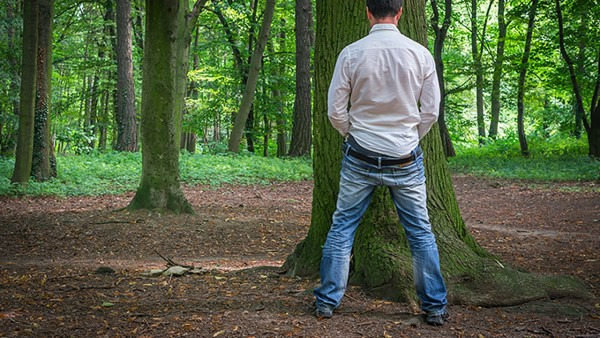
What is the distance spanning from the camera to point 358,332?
351cm

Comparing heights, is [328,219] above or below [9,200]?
above

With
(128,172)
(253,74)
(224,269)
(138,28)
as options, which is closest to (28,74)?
(128,172)

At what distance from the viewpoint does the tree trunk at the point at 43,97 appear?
13070 millimetres

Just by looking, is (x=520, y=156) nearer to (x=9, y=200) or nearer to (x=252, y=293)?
(x=9, y=200)

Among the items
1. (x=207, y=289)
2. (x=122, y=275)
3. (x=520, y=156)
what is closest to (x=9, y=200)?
(x=122, y=275)

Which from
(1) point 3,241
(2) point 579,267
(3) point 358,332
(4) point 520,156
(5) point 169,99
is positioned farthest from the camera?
(4) point 520,156

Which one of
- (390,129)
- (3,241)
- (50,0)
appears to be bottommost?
(3,241)

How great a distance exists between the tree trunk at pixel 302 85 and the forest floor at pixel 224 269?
8533 mm

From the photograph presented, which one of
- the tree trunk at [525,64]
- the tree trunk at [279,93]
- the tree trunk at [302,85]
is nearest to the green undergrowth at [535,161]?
the tree trunk at [525,64]

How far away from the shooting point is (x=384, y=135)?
3.65 metres

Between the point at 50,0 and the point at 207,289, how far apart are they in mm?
10751

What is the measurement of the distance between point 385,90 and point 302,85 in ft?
59.6

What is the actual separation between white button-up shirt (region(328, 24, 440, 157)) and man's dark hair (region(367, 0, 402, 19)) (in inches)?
3.0

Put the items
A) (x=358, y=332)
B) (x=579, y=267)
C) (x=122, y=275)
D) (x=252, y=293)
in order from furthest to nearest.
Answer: (x=579, y=267) < (x=122, y=275) < (x=252, y=293) < (x=358, y=332)
